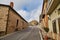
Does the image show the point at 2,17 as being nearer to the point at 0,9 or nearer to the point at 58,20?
the point at 0,9

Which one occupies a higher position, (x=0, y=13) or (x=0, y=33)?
(x=0, y=13)

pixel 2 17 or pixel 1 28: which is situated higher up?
pixel 2 17

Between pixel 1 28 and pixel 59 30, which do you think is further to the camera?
pixel 1 28

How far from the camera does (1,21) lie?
16.9 meters

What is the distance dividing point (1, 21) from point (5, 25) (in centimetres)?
104

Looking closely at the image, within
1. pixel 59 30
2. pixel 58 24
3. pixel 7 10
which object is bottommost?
pixel 59 30

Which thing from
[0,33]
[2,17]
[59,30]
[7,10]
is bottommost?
[0,33]

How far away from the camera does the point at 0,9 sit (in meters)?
17.3

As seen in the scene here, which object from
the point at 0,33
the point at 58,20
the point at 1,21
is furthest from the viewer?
the point at 1,21

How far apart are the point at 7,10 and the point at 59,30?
444 inches

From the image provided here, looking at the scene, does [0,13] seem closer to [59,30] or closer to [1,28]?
[1,28]

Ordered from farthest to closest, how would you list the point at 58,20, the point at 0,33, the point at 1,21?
the point at 1,21, the point at 0,33, the point at 58,20

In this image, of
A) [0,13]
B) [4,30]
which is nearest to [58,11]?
[4,30]

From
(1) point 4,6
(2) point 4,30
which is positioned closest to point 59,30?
(2) point 4,30
